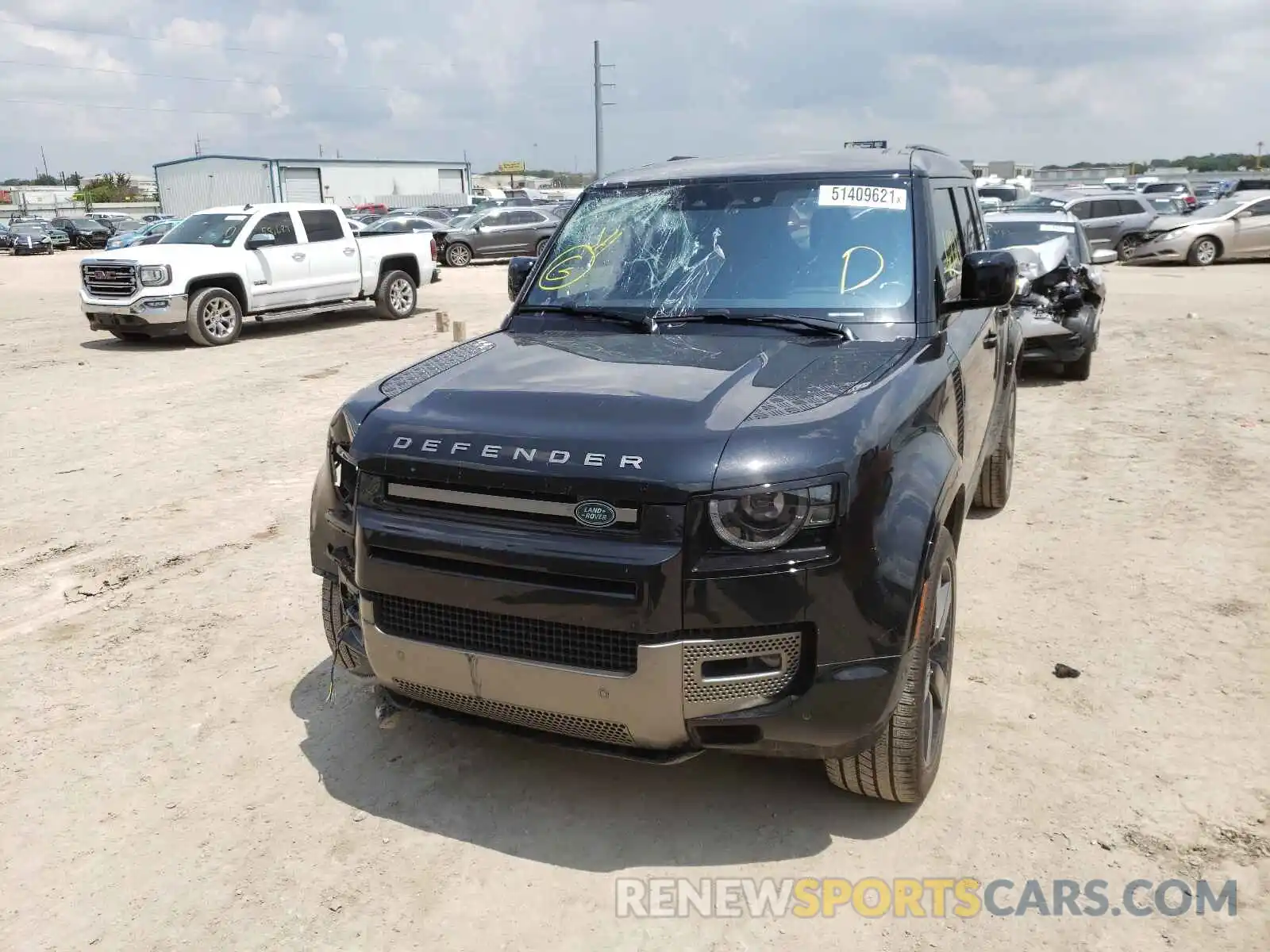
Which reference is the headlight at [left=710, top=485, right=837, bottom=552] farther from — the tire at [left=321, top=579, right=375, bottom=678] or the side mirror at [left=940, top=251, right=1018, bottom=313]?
the side mirror at [left=940, top=251, right=1018, bottom=313]

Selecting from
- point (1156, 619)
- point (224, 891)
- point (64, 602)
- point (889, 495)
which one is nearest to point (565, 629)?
point (889, 495)

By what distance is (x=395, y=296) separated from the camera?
16.2 metres

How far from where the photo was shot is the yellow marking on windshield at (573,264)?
422 cm

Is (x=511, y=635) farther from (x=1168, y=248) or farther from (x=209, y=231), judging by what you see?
(x=1168, y=248)

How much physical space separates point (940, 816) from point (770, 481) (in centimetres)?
134

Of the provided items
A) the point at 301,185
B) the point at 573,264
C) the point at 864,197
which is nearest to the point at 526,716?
the point at 573,264

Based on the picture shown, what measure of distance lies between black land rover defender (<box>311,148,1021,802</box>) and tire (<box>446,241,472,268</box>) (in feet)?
78.5

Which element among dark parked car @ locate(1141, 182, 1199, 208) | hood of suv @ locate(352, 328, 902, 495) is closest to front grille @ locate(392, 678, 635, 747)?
hood of suv @ locate(352, 328, 902, 495)

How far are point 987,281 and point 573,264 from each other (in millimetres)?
1694

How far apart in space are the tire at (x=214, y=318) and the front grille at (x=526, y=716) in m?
11.9

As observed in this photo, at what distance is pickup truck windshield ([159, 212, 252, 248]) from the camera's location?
13891 mm

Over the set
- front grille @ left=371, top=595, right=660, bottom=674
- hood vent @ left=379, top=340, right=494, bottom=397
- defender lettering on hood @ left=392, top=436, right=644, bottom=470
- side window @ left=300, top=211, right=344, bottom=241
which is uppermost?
side window @ left=300, top=211, right=344, bottom=241

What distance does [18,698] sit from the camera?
398 cm

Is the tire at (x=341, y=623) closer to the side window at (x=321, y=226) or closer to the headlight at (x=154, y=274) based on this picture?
the headlight at (x=154, y=274)
